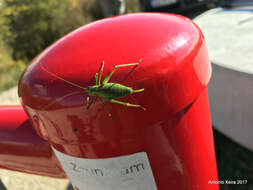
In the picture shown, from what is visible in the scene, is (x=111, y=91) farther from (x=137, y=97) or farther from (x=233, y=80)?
(x=233, y=80)

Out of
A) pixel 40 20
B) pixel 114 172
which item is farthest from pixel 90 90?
pixel 40 20

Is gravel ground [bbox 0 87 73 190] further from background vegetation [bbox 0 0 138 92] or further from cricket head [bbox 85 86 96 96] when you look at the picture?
background vegetation [bbox 0 0 138 92]

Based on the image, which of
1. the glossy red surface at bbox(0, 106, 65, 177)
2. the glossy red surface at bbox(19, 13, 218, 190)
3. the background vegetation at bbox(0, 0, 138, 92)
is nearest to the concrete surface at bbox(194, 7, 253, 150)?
the glossy red surface at bbox(19, 13, 218, 190)

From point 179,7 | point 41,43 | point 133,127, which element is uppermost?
point 133,127

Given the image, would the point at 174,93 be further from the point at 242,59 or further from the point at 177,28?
the point at 242,59

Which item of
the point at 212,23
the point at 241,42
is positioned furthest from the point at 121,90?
the point at 212,23

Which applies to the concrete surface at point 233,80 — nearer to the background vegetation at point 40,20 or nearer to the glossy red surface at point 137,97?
the glossy red surface at point 137,97
